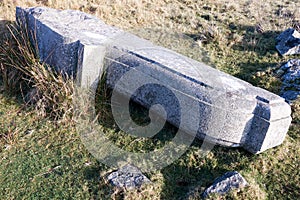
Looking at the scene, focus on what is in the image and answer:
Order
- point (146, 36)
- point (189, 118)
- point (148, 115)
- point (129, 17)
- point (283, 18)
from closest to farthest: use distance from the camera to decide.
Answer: point (189, 118)
point (148, 115)
point (146, 36)
point (129, 17)
point (283, 18)

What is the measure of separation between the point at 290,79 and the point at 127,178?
3.38 meters

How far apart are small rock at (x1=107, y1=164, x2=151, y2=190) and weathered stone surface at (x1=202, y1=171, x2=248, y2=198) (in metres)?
0.69

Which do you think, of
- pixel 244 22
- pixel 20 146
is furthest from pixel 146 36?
pixel 20 146

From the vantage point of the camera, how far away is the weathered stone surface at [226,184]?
366cm

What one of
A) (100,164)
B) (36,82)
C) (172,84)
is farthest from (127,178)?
(36,82)

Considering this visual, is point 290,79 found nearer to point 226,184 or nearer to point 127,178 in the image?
Result: point 226,184

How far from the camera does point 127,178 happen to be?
375cm

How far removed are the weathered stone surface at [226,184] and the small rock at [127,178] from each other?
69cm

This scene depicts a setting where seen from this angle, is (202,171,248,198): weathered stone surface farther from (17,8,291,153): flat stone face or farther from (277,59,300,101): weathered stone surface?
(277,59,300,101): weathered stone surface

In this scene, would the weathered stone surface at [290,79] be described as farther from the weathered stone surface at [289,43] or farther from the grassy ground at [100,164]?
the weathered stone surface at [289,43]

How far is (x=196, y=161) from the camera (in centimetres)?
421

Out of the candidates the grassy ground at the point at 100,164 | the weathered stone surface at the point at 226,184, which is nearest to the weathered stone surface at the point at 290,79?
the grassy ground at the point at 100,164

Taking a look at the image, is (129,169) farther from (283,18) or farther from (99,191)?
(283,18)

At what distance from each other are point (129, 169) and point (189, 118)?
97 cm
